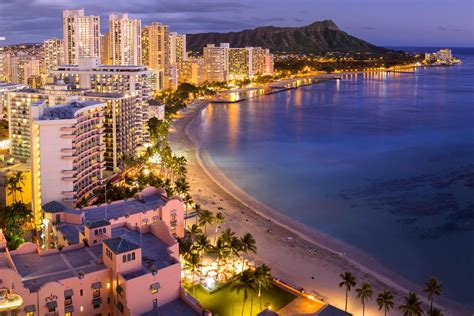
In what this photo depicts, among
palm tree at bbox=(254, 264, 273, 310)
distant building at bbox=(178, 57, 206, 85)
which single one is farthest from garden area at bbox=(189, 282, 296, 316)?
distant building at bbox=(178, 57, 206, 85)

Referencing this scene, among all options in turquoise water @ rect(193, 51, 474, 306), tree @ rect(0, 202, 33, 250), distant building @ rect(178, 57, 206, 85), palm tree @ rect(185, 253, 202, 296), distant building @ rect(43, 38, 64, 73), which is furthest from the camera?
distant building @ rect(178, 57, 206, 85)

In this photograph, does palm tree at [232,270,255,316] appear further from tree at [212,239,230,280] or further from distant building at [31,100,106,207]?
distant building at [31,100,106,207]

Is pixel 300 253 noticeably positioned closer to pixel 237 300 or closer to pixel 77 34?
pixel 237 300

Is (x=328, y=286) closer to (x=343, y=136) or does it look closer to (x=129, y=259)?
(x=129, y=259)

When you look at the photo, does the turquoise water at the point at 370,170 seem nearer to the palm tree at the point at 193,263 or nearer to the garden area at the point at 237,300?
the garden area at the point at 237,300

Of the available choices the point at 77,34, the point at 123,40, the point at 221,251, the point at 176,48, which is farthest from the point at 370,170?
the point at 176,48

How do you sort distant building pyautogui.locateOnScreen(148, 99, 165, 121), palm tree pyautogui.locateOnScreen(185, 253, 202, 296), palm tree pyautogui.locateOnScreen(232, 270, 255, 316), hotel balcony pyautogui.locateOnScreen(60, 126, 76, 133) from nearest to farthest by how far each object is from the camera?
palm tree pyautogui.locateOnScreen(232, 270, 255, 316) → palm tree pyautogui.locateOnScreen(185, 253, 202, 296) → hotel balcony pyautogui.locateOnScreen(60, 126, 76, 133) → distant building pyautogui.locateOnScreen(148, 99, 165, 121)
